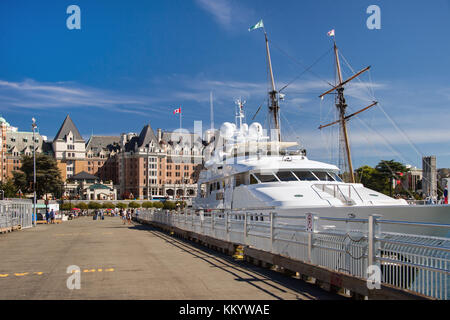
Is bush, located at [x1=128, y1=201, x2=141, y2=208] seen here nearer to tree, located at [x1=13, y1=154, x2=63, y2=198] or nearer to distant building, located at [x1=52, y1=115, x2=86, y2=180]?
tree, located at [x1=13, y1=154, x2=63, y2=198]

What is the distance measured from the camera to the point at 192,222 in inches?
823

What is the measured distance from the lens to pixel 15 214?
3338 cm

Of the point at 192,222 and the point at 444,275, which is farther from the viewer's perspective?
the point at 192,222

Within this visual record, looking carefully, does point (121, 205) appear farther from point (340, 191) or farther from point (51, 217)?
point (340, 191)

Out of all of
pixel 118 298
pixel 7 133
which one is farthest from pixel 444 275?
pixel 7 133

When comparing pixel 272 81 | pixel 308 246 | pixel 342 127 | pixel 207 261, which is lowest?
pixel 207 261

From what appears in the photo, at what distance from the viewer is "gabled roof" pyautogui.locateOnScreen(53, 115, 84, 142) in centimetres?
14188

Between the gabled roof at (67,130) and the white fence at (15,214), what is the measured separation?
11032 centimetres

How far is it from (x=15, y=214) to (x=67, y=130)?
116167 millimetres

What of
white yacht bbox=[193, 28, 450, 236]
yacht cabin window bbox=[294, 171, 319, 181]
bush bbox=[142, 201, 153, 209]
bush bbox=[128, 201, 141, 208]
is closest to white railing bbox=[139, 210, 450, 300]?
white yacht bbox=[193, 28, 450, 236]

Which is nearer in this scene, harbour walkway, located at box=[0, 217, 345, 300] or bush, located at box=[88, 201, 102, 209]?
harbour walkway, located at box=[0, 217, 345, 300]

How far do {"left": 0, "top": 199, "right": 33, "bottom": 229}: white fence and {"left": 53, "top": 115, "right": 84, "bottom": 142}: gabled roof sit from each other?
362ft
